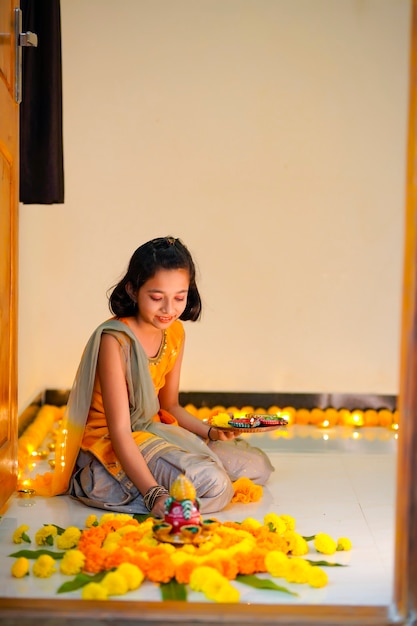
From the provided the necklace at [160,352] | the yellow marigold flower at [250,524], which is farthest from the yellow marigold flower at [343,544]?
the necklace at [160,352]

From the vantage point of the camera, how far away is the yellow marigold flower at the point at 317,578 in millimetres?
2155

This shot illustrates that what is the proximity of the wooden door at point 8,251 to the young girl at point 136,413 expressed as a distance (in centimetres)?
21

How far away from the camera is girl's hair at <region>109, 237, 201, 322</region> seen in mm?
2912

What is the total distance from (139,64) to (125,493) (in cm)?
238

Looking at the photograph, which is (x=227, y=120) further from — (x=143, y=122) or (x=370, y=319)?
(x=370, y=319)

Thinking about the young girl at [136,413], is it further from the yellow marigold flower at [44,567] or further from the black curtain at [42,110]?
the black curtain at [42,110]

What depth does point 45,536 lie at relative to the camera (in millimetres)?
2459

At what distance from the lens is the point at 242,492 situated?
9.94ft

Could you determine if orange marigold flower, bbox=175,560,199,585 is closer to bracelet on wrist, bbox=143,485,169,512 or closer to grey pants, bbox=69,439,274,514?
bracelet on wrist, bbox=143,485,169,512

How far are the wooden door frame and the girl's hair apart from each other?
46.0 inches

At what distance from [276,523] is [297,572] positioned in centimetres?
40

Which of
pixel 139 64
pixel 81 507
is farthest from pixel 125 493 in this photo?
pixel 139 64

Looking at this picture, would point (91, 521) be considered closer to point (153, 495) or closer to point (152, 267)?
point (153, 495)

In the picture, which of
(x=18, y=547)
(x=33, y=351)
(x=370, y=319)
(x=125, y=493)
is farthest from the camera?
(x=370, y=319)
